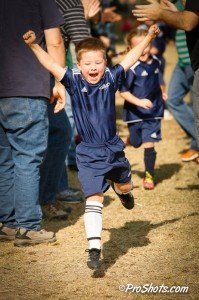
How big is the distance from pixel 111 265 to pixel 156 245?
598 mm

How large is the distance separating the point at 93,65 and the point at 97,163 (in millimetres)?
737

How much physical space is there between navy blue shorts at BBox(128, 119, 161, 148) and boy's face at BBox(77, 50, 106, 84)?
259 centimetres

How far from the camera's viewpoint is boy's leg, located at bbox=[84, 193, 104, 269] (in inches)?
180

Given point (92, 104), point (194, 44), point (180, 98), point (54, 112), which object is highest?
point (194, 44)

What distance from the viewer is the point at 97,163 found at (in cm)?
484

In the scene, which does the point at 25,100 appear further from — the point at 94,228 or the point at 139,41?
the point at 139,41

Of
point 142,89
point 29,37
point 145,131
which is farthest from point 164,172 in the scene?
point 29,37

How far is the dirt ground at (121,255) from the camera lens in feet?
14.5

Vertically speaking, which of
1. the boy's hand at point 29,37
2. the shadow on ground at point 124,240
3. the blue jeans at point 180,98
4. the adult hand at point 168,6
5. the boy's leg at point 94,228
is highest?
the boy's hand at point 29,37

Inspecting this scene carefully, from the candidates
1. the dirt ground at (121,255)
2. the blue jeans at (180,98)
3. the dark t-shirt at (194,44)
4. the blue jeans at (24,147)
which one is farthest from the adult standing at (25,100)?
the blue jeans at (180,98)

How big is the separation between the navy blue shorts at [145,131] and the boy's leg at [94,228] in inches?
105

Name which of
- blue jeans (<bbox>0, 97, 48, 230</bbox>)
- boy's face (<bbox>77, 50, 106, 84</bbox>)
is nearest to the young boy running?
boy's face (<bbox>77, 50, 106, 84</bbox>)

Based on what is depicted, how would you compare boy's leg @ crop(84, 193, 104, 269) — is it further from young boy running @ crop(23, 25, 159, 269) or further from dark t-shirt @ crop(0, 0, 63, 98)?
dark t-shirt @ crop(0, 0, 63, 98)

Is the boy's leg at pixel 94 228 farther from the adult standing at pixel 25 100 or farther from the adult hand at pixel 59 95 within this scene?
the adult hand at pixel 59 95
